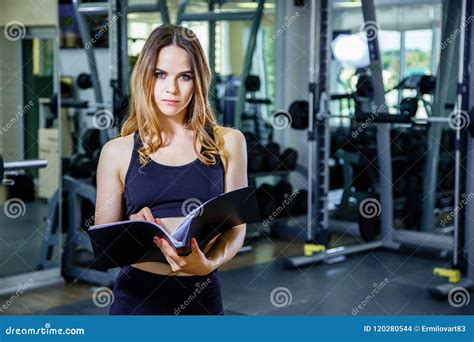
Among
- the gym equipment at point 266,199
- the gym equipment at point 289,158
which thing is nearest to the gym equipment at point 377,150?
the gym equipment at point 266,199

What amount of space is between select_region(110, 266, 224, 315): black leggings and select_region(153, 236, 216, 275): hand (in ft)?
0.11

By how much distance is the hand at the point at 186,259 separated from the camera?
179 cm

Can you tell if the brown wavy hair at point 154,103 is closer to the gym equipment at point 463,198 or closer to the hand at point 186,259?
the hand at point 186,259

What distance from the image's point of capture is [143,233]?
176cm

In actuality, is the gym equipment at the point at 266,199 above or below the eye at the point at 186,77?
below

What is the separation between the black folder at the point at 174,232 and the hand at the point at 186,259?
0.5 inches

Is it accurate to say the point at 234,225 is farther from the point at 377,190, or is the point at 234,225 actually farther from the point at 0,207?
the point at 377,190

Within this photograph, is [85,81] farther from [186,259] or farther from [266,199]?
[186,259]

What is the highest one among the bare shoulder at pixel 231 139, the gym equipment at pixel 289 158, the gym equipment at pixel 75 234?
the bare shoulder at pixel 231 139

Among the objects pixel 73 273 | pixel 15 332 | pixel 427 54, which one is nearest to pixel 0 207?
pixel 73 273

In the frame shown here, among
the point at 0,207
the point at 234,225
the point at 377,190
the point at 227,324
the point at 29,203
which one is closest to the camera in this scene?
the point at 234,225

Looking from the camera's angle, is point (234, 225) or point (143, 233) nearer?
point (143, 233)

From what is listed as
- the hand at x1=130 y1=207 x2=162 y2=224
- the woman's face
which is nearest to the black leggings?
the hand at x1=130 y1=207 x2=162 y2=224

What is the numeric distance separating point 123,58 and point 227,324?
8.13ft
